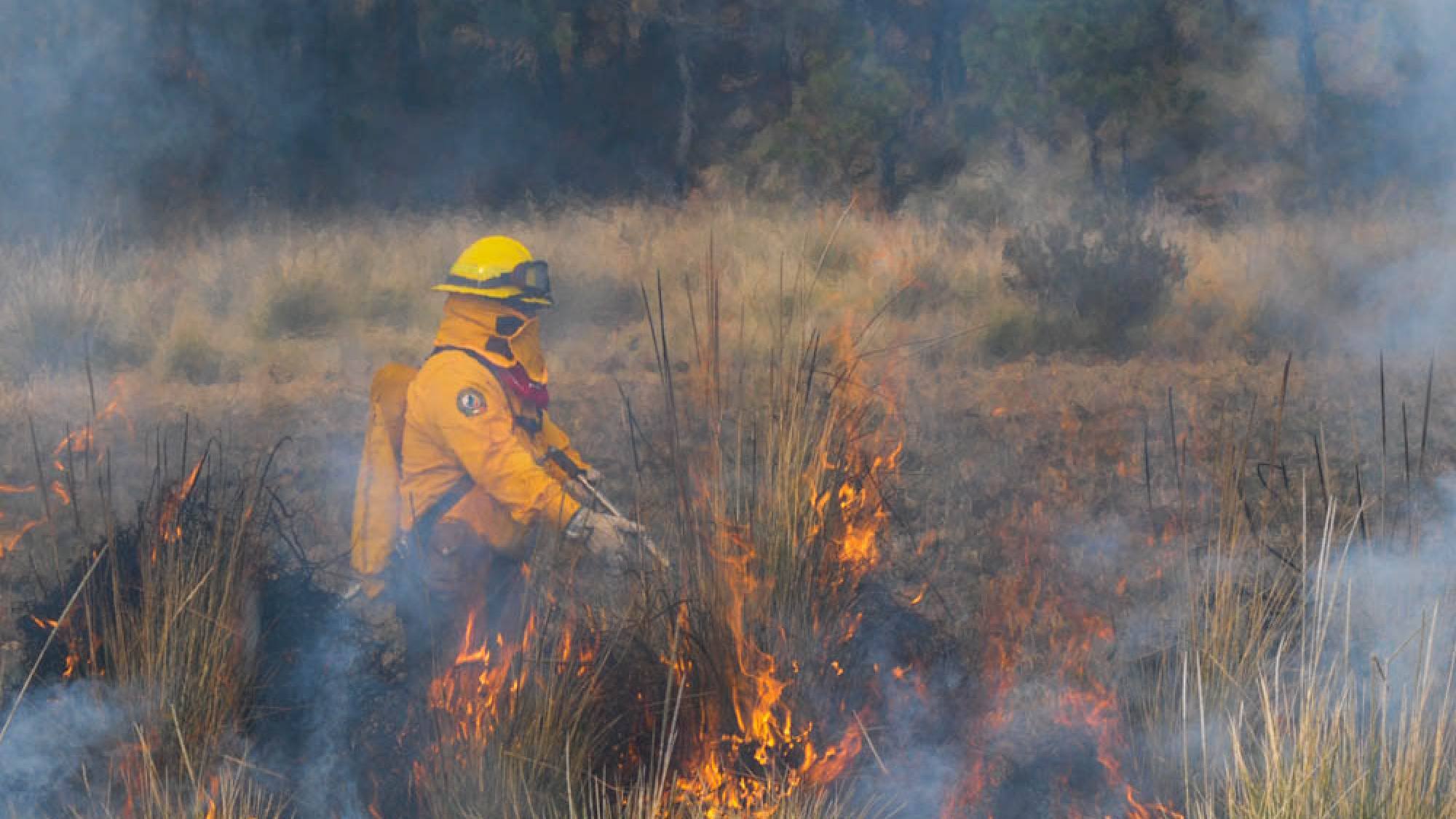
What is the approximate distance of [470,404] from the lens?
402cm

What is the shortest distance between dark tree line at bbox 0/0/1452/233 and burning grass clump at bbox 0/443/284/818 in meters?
6.46

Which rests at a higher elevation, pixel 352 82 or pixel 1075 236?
pixel 352 82

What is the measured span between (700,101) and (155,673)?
57.6ft

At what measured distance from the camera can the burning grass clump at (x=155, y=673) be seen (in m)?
3.70

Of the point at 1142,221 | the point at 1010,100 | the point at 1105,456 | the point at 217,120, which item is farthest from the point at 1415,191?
the point at 217,120

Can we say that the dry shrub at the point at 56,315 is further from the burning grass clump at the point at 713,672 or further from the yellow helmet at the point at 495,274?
the burning grass clump at the point at 713,672

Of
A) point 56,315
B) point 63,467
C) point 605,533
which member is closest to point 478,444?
point 605,533

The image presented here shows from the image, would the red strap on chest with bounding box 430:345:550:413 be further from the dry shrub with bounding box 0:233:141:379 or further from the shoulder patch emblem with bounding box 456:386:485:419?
the dry shrub with bounding box 0:233:141:379

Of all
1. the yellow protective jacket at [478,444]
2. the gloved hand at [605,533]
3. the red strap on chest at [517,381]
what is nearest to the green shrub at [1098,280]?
the red strap on chest at [517,381]

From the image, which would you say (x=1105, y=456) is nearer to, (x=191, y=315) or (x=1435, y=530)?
(x=1435, y=530)

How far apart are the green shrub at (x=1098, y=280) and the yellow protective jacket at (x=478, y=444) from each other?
214 inches

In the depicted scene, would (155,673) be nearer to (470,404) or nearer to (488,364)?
(470,404)

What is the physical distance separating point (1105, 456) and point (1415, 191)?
453cm

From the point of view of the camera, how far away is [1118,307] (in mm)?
9500
